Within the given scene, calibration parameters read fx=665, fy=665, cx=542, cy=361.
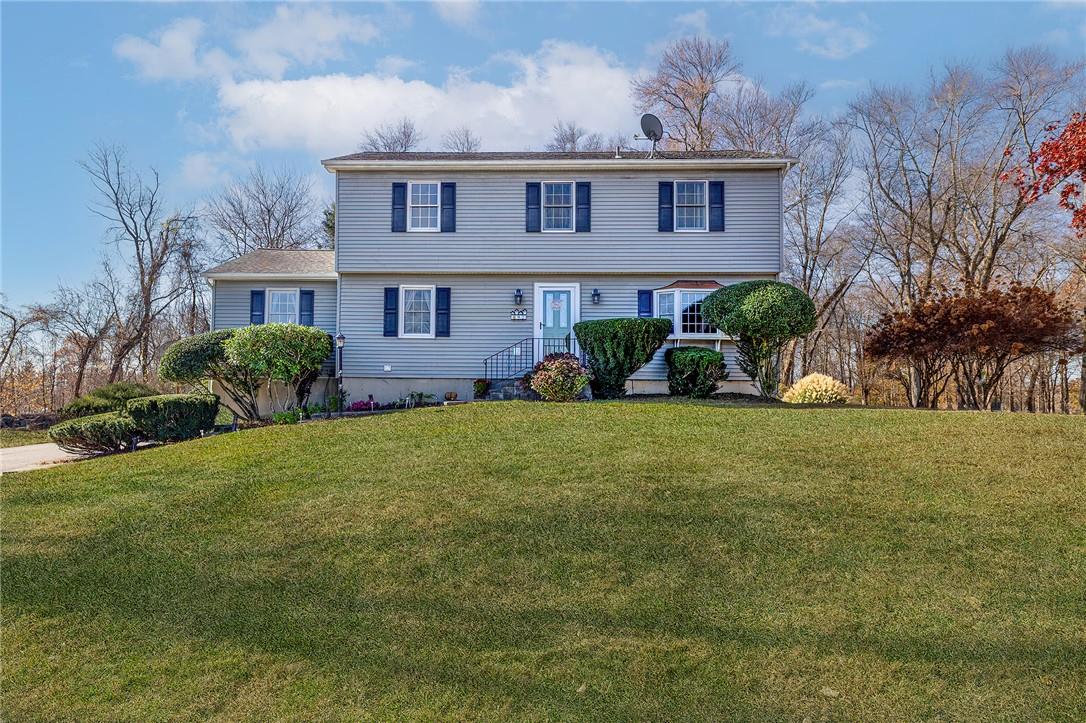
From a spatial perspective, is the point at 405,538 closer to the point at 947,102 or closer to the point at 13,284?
the point at 13,284

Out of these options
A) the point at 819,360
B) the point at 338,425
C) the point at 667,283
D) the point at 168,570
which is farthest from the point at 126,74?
the point at 819,360

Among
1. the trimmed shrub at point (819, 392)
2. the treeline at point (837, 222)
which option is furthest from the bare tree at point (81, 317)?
the trimmed shrub at point (819, 392)

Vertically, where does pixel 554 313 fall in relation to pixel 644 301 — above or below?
below

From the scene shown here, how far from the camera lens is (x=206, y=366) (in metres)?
14.8

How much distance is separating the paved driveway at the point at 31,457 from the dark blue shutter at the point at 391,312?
6.82m

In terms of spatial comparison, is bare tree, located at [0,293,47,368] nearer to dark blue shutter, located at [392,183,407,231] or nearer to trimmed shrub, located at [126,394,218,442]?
trimmed shrub, located at [126,394,218,442]

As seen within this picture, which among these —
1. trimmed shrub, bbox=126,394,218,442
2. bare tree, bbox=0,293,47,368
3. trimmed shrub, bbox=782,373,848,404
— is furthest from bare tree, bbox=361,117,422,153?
trimmed shrub, bbox=782,373,848,404

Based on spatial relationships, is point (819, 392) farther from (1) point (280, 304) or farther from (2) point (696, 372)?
(1) point (280, 304)

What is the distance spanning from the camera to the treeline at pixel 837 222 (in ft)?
73.2

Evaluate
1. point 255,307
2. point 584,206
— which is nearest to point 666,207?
point 584,206

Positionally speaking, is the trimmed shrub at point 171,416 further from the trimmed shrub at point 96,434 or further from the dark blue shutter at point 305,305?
the dark blue shutter at point 305,305

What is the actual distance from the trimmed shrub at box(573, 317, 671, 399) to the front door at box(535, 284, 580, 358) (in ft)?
9.59

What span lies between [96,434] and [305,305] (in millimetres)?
6776

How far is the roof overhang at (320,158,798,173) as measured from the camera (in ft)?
50.8
